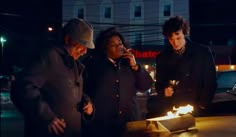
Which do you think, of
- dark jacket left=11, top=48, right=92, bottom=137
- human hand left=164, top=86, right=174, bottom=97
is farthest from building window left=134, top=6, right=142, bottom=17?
dark jacket left=11, top=48, right=92, bottom=137

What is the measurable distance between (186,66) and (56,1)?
1974 inches

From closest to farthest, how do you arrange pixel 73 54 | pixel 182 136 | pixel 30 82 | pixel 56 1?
1. pixel 182 136
2. pixel 30 82
3. pixel 73 54
4. pixel 56 1

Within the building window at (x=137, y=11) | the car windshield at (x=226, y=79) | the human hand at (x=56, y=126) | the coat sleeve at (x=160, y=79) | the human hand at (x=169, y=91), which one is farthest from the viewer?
the building window at (x=137, y=11)

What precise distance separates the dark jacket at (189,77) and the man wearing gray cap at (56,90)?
30.9 inches

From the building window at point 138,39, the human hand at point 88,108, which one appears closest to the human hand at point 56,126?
the human hand at point 88,108

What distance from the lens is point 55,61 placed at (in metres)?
3.66

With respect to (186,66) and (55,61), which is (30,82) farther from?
(186,66)

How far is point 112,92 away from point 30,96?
52.7 inches

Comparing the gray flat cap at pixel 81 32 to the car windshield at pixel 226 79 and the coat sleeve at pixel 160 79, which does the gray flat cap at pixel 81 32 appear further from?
the car windshield at pixel 226 79

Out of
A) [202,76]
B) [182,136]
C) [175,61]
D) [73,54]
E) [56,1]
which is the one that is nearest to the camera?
[182,136]

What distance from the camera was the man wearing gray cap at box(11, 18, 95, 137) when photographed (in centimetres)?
344

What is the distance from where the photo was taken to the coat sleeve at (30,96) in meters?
3.41

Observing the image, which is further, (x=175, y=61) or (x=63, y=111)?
(x=175, y=61)

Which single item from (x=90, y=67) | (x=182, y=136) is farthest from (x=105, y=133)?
(x=182, y=136)
